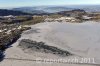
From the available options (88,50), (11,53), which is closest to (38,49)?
(11,53)

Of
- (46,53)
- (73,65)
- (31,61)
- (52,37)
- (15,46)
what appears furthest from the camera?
(52,37)

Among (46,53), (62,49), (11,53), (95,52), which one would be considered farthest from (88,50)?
(11,53)

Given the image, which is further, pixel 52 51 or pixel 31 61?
pixel 52 51

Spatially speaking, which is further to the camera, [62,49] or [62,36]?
[62,36]

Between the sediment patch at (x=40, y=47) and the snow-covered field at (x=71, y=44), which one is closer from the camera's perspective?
the snow-covered field at (x=71, y=44)

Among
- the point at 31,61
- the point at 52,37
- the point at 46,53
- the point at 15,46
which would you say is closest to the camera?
the point at 31,61

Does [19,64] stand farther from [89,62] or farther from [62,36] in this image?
[62,36]

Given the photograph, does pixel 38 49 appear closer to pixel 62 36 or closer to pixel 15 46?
pixel 15 46

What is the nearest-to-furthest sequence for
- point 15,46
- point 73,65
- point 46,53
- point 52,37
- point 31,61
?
point 73,65
point 31,61
point 46,53
point 15,46
point 52,37

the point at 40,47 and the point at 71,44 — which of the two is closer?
the point at 40,47

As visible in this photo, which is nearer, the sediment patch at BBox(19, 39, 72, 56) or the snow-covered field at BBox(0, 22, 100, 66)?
the snow-covered field at BBox(0, 22, 100, 66)
